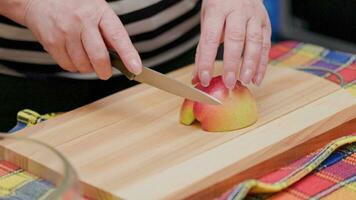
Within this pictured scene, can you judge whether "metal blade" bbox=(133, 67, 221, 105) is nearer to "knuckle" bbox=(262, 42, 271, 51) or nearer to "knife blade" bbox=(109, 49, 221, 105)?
"knife blade" bbox=(109, 49, 221, 105)

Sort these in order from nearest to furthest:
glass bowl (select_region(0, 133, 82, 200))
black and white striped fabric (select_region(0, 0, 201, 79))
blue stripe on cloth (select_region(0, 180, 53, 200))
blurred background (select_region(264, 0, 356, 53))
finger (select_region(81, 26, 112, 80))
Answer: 1. glass bowl (select_region(0, 133, 82, 200))
2. blue stripe on cloth (select_region(0, 180, 53, 200))
3. finger (select_region(81, 26, 112, 80))
4. black and white striped fabric (select_region(0, 0, 201, 79))
5. blurred background (select_region(264, 0, 356, 53))

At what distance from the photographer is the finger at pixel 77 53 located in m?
0.93

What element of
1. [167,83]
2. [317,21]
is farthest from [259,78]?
[317,21]

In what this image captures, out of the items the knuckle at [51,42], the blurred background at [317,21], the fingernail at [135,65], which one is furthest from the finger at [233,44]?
the blurred background at [317,21]

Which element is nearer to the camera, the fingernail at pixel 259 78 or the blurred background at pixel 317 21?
the fingernail at pixel 259 78

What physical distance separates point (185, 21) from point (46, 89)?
244 mm

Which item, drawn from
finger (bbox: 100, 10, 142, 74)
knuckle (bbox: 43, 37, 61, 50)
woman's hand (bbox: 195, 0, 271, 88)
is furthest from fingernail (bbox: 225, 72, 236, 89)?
knuckle (bbox: 43, 37, 61, 50)

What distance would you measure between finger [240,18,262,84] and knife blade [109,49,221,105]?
0.21ft

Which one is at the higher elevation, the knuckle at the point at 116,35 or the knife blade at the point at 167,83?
the knuckle at the point at 116,35

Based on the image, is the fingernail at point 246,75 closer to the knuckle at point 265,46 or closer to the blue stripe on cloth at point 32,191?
the knuckle at point 265,46

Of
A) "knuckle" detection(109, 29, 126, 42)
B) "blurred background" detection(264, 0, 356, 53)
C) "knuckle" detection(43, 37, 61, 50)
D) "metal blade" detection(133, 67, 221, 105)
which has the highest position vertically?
"knuckle" detection(109, 29, 126, 42)

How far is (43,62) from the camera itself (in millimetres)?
1112

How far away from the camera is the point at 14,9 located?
96 centimetres

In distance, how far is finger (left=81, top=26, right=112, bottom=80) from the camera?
0.92 metres
